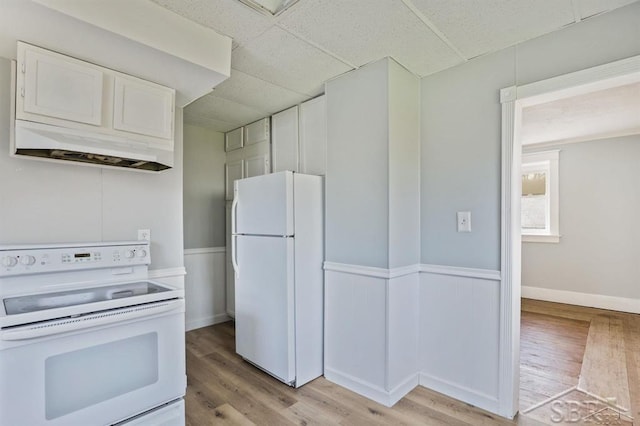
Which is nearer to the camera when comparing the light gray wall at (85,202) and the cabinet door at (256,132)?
the light gray wall at (85,202)

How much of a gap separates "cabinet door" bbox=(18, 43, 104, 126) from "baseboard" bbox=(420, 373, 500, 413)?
8.79 feet

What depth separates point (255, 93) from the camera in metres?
2.84

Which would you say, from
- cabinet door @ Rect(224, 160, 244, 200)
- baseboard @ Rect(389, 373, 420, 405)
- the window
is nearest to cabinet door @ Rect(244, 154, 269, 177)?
cabinet door @ Rect(224, 160, 244, 200)

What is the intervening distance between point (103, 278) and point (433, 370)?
2285 millimetres

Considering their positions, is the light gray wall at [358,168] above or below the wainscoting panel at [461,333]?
above

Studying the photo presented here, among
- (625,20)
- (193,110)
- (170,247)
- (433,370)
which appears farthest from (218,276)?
(625,20)

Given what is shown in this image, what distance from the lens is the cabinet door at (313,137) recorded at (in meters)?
2.81

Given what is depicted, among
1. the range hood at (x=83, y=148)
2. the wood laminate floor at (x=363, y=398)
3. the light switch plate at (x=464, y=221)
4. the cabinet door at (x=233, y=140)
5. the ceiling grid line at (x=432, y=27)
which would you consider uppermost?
the ceiling grid line at (x=432, y=27)

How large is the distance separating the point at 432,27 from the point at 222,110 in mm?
2108

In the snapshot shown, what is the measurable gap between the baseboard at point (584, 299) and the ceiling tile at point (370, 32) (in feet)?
13.6

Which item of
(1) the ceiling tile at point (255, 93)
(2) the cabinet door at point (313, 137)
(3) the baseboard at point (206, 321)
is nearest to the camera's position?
(1) the ceiling tile at point (255, 93)

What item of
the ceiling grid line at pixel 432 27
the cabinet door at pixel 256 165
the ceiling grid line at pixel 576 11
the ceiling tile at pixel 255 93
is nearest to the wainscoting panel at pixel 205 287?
the cabinet door at pixel 256 165

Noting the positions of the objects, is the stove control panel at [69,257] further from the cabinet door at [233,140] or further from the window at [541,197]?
the window at [541,197]

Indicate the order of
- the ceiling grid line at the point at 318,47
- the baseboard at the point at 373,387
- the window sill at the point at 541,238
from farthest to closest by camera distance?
1. the window sill at the point at 541,238
2. the baseboard at the point at 373,387
3. the ceiling grid line at the point at 318,47
